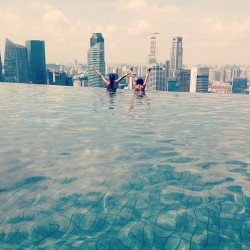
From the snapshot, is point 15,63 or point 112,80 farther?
point 15,63

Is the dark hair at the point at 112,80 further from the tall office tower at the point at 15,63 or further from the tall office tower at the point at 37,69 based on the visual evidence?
the tall office tower at the point at 15,63

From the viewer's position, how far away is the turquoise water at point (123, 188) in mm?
5500

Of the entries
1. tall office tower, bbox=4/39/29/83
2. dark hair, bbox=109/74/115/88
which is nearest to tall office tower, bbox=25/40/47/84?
tall office tower, bbox=4/39/29/83

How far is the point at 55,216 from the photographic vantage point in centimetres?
614

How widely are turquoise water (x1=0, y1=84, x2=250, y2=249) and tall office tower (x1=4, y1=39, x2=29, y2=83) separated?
586 ft

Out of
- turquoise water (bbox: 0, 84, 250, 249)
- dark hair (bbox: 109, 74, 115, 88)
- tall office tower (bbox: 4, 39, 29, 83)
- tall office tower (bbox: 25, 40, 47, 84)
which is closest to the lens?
turquoise water (bbox: 0, 84, 250, 249)

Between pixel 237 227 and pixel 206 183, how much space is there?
2113 mm

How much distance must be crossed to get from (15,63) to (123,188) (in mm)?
189986

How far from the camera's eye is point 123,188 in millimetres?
7543

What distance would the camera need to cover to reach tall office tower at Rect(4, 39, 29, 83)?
579ft

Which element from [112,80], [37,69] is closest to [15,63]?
[37,69]

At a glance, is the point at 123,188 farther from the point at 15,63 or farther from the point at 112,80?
the point at 15,63

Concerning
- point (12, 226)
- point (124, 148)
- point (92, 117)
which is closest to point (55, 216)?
point (12, 226)

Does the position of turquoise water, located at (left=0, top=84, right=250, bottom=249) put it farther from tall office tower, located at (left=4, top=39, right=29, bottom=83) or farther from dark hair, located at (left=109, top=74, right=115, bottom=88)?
tall office tower, located at (left=4, top=39, right=29, bottom=83)
